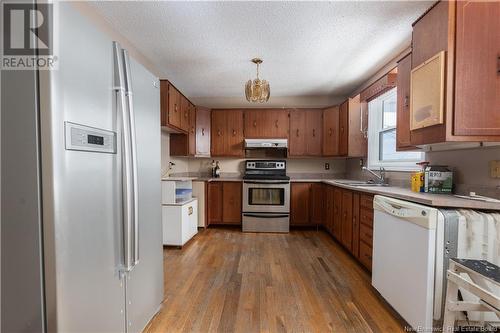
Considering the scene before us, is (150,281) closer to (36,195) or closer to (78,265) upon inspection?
(78,265)

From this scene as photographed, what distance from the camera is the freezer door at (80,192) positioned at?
2.76 feet

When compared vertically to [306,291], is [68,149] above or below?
above

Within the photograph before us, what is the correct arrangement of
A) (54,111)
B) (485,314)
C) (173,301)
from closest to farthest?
(54,111)
(485,314)
(173,301)

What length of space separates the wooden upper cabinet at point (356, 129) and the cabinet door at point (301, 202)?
3.05 ft

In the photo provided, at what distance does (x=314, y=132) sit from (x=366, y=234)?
227 centimetres

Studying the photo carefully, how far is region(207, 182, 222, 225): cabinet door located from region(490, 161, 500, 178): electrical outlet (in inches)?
131

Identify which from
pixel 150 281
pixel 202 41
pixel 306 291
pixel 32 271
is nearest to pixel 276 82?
pixel 202 41

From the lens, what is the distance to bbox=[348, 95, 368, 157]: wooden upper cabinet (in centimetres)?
350

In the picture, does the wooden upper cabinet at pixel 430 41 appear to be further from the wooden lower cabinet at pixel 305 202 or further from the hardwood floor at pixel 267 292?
the wooden lower cabinet at pixel 305 202

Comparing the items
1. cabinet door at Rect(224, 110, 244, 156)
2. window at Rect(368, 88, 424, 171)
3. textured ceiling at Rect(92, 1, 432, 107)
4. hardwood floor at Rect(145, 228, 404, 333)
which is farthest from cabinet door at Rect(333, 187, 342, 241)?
cabinet door at Rect(224, 110, 244, 156)

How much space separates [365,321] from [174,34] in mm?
2967

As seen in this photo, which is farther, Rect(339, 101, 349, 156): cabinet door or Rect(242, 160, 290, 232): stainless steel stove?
Rect(242, 160, 290, 232): stainless steel stove

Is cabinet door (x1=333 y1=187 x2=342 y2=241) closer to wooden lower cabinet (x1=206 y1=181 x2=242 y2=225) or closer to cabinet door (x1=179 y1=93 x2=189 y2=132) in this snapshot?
wooden lower cabinet (x1=206 y1=181 x2=242 y2=225)

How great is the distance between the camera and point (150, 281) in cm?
155
